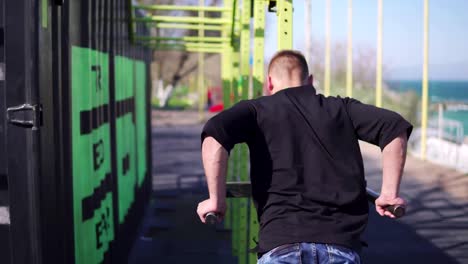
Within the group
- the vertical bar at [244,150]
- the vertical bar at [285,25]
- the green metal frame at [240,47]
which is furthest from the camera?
the vertical bar at [244,150]

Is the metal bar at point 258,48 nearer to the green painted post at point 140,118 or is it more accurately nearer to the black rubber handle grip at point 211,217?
the black rubber handle grip at point 211,217

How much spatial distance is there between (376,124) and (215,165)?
0.70 meters

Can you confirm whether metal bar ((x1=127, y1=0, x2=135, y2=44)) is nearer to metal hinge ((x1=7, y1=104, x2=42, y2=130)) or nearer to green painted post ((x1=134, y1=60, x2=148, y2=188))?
green painted post ((x1=134, y1=60, x2=148, y2=188))

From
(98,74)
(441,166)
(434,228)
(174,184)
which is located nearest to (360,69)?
(441,166)

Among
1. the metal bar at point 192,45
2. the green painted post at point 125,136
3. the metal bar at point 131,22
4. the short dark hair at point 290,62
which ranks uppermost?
the metal bar at point 131,22

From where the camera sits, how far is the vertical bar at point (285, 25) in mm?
4430

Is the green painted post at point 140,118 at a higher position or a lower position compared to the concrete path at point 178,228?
higher

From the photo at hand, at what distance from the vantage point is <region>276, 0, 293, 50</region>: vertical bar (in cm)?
443

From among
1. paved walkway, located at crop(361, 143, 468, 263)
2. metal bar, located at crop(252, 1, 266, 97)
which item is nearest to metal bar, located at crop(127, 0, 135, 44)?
metal bar, located at crop(252, 1, 266, 97)

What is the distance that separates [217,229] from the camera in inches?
352

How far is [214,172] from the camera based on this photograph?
2877mm

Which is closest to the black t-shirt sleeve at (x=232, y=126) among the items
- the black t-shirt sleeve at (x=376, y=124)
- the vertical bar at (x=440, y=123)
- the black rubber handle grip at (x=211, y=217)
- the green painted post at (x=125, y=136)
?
the black rubber handle grip at (x=211, y=217)

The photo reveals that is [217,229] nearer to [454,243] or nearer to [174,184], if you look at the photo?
[454,243]

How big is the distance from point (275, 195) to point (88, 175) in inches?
80.5
